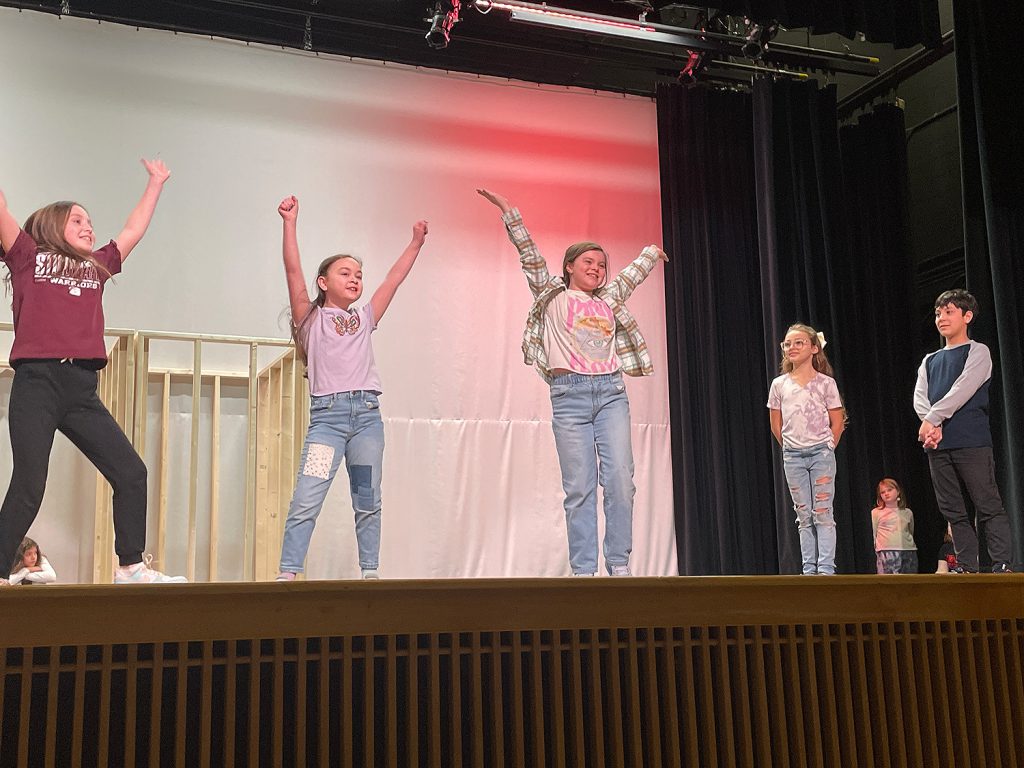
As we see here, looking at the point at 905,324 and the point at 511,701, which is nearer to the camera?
the point at 511,701

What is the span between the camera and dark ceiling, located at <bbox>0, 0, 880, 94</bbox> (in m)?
5.93

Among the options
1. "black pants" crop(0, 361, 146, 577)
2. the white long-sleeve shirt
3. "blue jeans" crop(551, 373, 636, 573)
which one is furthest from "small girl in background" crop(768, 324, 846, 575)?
the white long-sleeve shirt

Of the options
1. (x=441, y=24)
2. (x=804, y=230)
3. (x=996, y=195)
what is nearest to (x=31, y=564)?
(x=441, y=24)

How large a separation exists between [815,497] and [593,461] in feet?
3.71

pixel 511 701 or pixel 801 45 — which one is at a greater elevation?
pixel 801 45

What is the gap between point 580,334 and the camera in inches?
163

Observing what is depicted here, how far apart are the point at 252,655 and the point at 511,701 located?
542 mm

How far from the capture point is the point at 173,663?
6.47ft

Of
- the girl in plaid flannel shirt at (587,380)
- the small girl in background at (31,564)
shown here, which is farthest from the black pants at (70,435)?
the small girl in background at (31,564)

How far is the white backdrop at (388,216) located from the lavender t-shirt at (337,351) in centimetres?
195

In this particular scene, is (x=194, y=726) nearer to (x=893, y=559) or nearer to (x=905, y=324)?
(x=893, y=559)

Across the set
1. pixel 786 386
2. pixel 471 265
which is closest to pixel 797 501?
pixel 786 386

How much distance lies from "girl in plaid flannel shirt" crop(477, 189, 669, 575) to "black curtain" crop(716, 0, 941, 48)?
2.33 metres

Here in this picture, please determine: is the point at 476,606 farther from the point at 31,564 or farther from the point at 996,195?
the point at 996,195
